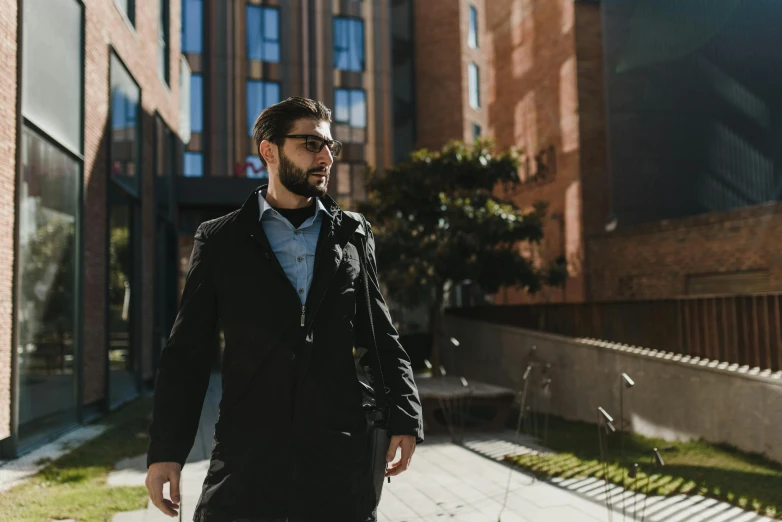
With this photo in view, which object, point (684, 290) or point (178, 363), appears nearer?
point (178, 363)

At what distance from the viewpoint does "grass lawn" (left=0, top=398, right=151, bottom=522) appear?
17.9ft

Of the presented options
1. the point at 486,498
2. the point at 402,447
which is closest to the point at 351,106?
the point at 486,498

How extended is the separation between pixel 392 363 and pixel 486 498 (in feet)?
13.7

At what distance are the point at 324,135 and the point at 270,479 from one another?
3.50ft

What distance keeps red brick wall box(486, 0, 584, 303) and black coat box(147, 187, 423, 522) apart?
1793 centimetres

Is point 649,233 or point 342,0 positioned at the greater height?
point 342,0

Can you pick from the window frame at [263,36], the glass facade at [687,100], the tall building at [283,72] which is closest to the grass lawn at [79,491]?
the glass facade at [687,100]

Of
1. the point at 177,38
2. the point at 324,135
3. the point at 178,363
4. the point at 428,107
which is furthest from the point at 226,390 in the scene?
the point at 428,107

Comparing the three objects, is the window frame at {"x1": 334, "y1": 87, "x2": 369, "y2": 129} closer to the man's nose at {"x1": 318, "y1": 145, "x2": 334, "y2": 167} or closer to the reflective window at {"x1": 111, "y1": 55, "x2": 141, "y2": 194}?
the reflective window at {"x1": 111, "y1": 55, "x2": 141, "y2": 194}

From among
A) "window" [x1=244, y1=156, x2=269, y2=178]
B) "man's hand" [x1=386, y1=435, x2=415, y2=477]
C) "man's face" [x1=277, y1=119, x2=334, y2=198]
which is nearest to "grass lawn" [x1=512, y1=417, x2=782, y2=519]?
"man's hand" [x1=386, y1=435, x2=415, y2=477]

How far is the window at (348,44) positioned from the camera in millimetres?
31578

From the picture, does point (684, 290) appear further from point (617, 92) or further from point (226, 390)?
point (226, 390)

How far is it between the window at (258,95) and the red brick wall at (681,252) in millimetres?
16840

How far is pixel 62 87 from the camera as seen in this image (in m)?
9.53
